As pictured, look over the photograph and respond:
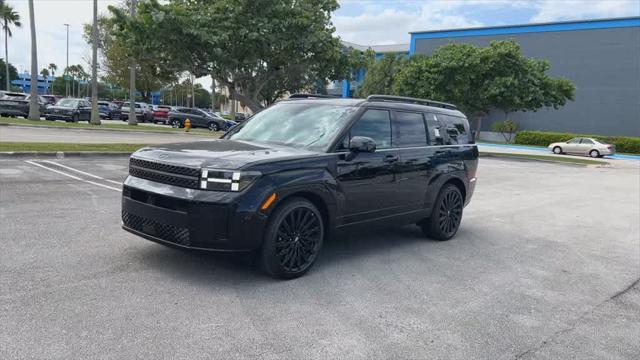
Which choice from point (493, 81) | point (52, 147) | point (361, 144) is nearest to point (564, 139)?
point (493, 81)

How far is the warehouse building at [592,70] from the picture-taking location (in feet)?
158

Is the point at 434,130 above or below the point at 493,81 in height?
below

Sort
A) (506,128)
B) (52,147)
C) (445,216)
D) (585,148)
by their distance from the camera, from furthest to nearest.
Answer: (506,128)
(585,148)
(52,147)
(445,216)

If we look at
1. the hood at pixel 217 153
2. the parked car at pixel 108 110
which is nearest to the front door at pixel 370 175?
the hood at pixel 217 153

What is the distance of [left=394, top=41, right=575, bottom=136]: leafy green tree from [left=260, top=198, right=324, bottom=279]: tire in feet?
102

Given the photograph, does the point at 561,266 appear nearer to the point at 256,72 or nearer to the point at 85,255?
the point at 85,255

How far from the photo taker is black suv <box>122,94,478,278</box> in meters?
4.43

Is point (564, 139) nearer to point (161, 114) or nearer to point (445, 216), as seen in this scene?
point (161, 114)

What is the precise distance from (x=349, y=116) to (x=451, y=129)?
228 centimetres

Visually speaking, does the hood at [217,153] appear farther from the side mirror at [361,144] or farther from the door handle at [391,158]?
the door handle at [391,158]

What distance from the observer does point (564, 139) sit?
1741 inches

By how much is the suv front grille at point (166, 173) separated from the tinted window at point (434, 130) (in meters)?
3.47

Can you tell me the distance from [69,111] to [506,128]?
4102 cm

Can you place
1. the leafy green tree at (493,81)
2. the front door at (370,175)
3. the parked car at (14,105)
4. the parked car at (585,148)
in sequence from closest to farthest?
the front door at (370,175), the parked car at (14,105), the leafy green tree at (493,81), the parked car at (585,148)
